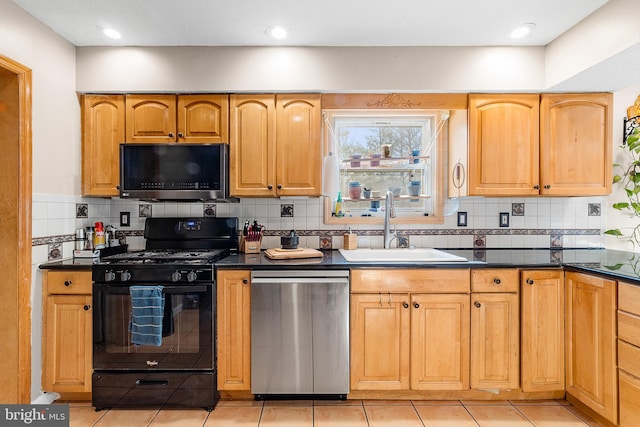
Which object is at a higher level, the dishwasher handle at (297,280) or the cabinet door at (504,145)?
the cabinet door at (504,145)

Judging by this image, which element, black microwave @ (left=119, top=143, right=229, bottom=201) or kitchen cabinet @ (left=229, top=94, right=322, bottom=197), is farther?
kitchen cabinet @ (left=229, top=94, right=322, bottom=197)

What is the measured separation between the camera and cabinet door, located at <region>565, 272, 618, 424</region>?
73.5 inches

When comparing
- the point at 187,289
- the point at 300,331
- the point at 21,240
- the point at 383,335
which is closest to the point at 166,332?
the point at 187,289

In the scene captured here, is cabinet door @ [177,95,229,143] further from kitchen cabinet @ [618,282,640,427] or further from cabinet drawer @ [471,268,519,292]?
kitchen cabinet @ [618,282,640,427]

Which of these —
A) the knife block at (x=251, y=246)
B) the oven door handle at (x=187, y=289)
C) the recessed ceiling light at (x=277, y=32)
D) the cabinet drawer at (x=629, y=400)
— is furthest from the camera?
the knife block at (x=251, y=246)

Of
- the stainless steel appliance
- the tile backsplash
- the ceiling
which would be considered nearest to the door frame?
the stainless steel appliance

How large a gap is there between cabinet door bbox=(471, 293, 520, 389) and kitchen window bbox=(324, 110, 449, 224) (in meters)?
0.86

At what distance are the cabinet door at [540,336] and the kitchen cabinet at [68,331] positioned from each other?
2688 mm

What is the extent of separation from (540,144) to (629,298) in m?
1.19

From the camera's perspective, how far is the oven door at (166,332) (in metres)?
2.15

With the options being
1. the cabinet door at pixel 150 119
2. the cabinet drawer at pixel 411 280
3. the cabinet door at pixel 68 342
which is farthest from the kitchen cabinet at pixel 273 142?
the cabinet door at pixel 68 342

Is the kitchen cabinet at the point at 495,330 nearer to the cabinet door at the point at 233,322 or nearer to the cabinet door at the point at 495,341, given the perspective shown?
the cabinet door at the point at 495,341

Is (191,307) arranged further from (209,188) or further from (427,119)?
(427,119)

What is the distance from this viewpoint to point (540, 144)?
2514mm
